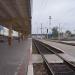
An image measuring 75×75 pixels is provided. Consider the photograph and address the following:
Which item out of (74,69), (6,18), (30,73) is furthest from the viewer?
(6,18)

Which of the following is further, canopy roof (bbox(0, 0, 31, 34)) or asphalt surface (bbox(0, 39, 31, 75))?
canopy roof (bbox(0, 0, 31, 34))

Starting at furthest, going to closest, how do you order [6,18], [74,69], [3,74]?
[6,18] < [74,69] < [3,74]

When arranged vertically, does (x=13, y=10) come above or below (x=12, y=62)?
above

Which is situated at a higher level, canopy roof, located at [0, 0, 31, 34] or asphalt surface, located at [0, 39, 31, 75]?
canopy roof, located at [0, 0, 31, 34]

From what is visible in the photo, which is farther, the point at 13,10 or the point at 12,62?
the point at 13,10

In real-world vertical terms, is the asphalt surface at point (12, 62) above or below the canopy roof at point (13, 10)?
below

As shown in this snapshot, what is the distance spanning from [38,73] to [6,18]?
22.6 meters

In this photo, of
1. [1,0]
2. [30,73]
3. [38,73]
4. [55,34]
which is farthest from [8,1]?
[55,34]

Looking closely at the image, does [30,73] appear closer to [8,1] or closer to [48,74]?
[48,74]

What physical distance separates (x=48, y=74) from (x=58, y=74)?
49 centimetres

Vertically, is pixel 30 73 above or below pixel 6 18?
below

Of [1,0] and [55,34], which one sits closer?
[1,0]

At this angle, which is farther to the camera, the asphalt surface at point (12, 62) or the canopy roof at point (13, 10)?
the canopy roof at point (13, 10)

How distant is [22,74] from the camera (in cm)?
979
